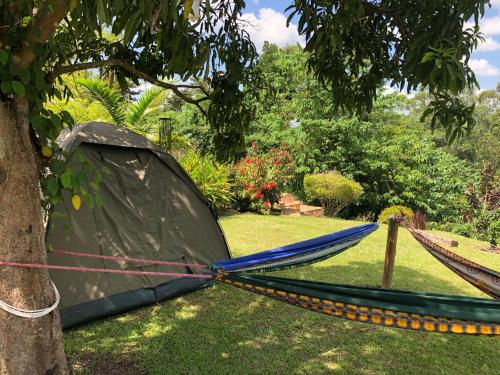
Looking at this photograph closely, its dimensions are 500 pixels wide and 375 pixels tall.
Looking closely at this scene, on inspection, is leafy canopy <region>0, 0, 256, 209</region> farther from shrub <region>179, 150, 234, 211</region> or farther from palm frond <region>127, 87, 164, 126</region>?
shrub <region>179, 150, 234, 211</region>

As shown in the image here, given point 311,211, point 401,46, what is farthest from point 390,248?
point 311,211

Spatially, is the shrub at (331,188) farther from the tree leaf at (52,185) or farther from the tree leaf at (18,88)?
the tree leaf at (18,88)

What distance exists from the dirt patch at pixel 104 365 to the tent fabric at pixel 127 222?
18.7 inches

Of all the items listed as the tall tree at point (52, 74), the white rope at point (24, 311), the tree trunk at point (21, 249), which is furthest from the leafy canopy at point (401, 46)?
the white rope at point (24, 311)

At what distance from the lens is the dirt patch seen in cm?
240

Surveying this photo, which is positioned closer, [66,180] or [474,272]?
[66,180]

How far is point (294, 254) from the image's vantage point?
100 inches

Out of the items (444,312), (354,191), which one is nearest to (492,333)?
(444,312)

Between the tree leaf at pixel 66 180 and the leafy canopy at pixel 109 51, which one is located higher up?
the leafy canopy at pixel 109 51

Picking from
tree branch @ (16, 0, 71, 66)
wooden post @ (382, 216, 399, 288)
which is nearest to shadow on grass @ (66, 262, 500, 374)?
wooden post @ (382, 216, 399, 288)

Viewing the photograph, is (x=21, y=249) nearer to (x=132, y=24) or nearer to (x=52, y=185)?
(x=52, y=185)

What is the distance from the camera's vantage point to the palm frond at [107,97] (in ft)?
22.5

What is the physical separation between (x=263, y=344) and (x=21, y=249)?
1.80 meters

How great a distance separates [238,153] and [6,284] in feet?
6.41
